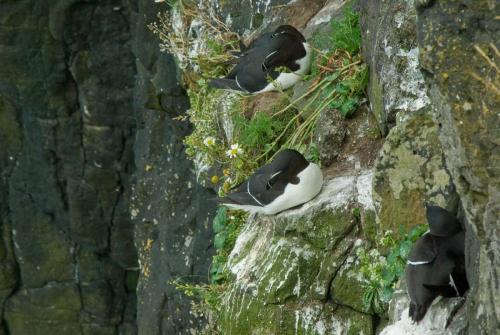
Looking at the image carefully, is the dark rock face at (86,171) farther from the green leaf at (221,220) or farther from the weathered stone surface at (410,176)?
the weathered stone surface at (410,176)

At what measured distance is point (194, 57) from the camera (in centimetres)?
764

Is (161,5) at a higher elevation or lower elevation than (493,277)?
higher

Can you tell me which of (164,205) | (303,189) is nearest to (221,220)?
(303,189)

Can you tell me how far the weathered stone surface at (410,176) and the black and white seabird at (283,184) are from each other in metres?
0.65

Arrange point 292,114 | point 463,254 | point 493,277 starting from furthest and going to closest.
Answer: point 292,114, point 463,254, point 493,277

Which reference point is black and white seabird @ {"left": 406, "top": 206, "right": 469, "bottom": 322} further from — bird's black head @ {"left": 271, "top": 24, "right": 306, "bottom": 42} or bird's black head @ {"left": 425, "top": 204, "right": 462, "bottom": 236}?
bird's black head @ {"left": 271, "top": 24, "right": 306, "bottom": 42}

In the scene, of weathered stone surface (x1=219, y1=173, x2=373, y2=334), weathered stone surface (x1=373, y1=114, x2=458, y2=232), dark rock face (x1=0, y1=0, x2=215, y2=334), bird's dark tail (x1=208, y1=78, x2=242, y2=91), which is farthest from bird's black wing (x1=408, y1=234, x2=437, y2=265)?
dark rock face (x1=0, y1=0, x2=215, y2=334)

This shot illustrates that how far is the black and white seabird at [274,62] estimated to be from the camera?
6.44 meters

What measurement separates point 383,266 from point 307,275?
0.56 meters

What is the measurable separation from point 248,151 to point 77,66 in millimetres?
4588

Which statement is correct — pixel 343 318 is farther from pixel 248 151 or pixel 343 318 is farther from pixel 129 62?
pixel 129 62

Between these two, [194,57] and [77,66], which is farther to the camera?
[77,66]

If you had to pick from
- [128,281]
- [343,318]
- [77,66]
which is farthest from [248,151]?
[128,281]

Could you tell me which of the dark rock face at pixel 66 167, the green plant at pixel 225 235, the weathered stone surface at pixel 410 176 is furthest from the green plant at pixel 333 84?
the dark rock face at pixel 66 167
